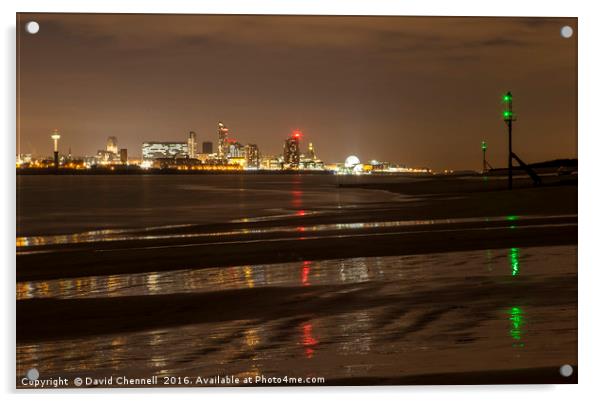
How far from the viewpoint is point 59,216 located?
64.5ft

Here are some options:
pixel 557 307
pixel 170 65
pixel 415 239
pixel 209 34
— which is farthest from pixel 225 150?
pixel 557 307

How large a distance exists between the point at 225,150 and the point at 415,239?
3033mm

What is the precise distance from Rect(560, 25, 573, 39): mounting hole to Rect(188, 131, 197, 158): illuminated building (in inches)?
196

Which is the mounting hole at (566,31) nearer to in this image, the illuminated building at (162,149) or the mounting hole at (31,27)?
the mounting hole at (31,27)

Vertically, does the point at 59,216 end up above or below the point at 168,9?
below

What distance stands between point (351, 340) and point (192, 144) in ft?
20.4

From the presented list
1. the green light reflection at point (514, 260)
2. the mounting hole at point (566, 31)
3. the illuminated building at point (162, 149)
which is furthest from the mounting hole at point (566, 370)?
the illuminated building at point (162, 149)

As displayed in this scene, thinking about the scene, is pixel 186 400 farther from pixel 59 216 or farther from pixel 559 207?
pixel 59 216

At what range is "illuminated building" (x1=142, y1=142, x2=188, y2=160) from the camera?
1138 cm

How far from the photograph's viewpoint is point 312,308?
7105mm

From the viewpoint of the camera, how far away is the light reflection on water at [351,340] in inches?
224

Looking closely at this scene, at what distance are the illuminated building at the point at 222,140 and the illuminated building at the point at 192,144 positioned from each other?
0.32 m

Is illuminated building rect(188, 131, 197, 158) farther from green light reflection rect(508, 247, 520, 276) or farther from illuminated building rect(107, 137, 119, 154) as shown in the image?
green light reflection rect(508, 247, 520, 276)
